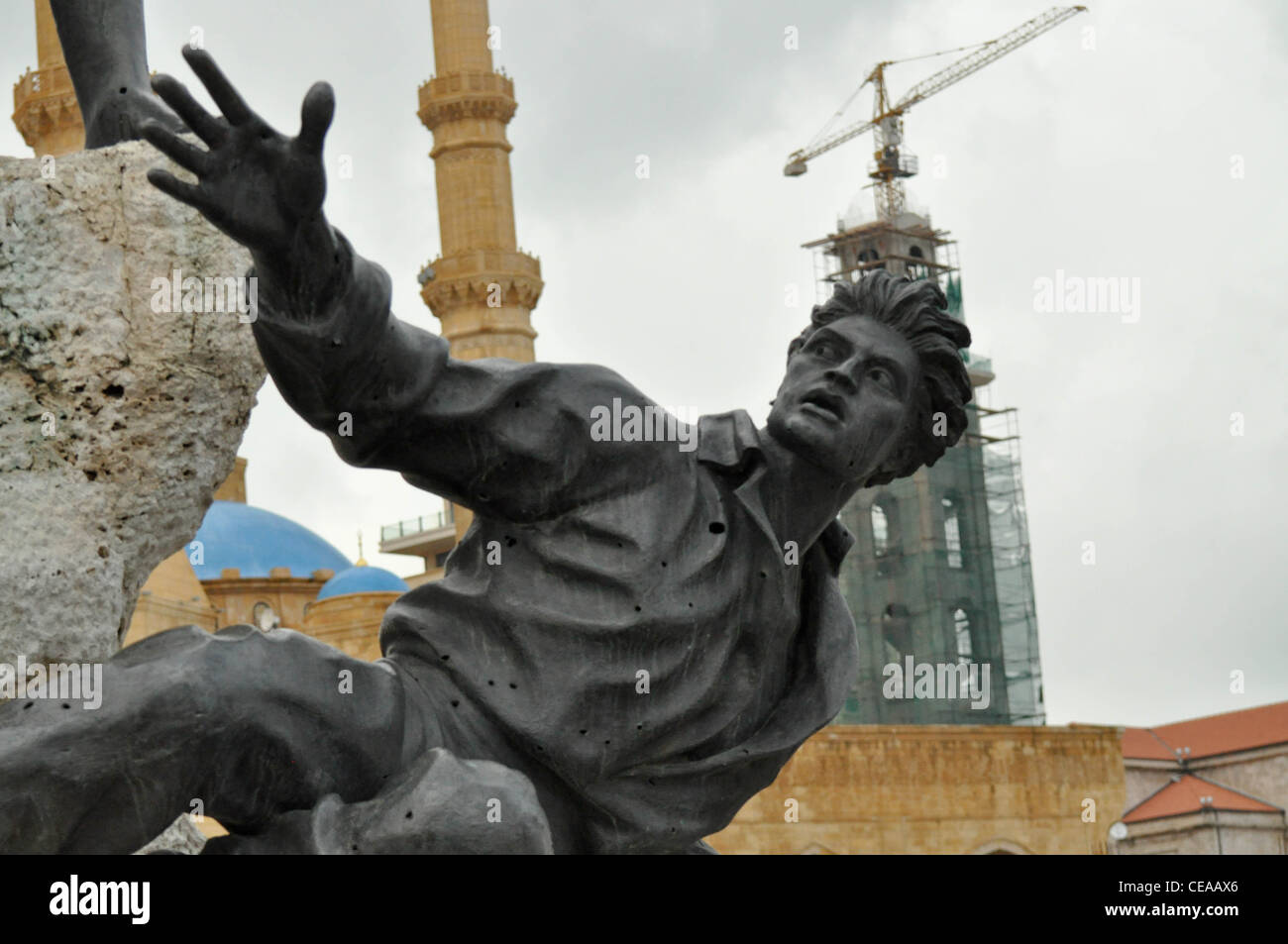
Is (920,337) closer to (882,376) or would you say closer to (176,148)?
(882,376)

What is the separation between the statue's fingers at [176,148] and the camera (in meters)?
2.34

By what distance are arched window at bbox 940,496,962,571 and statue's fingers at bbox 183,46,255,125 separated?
98.9 feet

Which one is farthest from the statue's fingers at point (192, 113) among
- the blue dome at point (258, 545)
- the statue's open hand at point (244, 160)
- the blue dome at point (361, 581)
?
the blue dome at point (258, 545)

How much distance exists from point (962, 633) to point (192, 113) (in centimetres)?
3072

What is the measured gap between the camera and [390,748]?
262 cm

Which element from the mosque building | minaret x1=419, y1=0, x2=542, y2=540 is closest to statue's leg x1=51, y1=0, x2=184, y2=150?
the mosque building

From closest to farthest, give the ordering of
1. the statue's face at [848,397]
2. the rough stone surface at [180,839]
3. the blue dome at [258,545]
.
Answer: the statue's face at [848,397], the rough stone surface at [180,839], the blue dome at [258,545]

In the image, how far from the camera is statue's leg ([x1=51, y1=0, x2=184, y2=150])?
3.21 meters

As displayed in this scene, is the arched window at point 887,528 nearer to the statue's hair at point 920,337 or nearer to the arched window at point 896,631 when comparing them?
the arched window at point 896,631

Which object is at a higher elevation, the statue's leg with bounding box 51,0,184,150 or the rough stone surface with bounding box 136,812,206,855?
the statue's leg with bounding box 51,0,184,150

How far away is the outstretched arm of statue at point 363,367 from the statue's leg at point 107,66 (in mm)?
789

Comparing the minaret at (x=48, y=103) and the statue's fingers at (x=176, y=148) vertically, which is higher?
the minaret at (x=48, y=103)

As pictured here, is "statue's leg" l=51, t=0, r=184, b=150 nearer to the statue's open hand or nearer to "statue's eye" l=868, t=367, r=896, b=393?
the statue's open hand
